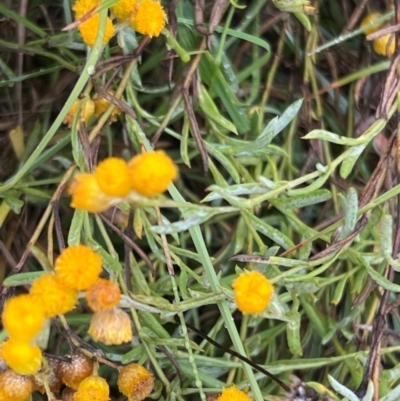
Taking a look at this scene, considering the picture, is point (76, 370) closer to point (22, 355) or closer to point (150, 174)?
point (22, 355)

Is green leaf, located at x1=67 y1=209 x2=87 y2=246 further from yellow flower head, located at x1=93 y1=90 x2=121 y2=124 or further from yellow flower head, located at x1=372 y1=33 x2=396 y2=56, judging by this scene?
yellow flower head, located at x1=372 y1=33 x2=396 y2=56

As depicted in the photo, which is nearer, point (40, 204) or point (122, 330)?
point (122, 330)

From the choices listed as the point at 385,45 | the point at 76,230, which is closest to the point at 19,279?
the point at 76,230

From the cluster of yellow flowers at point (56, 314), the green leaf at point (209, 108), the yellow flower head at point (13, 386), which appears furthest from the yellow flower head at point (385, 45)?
the yellow flower head at point (13, 386)

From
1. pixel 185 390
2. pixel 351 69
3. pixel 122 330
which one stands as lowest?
pixel 185 390

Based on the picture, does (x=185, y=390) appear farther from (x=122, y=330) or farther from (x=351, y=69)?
(x=351, y=69)

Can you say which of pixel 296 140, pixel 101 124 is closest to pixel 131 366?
pixel 101 124
